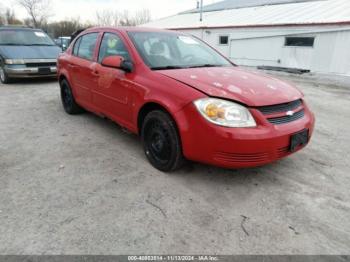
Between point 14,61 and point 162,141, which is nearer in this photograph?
point 162,141

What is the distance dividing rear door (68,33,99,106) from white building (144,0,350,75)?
9879 millimetres

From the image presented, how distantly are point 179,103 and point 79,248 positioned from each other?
154 centimetres

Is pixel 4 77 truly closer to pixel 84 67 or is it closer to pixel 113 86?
pixel 84 67

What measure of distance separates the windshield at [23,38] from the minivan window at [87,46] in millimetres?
5376

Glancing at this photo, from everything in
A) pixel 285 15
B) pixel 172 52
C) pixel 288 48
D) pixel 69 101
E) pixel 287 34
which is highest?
pixel 285 15

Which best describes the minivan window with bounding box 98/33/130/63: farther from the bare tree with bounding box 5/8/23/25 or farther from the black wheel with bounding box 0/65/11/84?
the bare tree with bounding box 5/8/23/25

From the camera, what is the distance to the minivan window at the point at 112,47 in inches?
136

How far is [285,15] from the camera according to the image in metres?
13.2

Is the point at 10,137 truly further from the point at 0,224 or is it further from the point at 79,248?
the point at 79,248

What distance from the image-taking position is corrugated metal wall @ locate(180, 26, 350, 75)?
34.4 ft

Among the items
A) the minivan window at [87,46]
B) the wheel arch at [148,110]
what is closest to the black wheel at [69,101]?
the minivan window at [87,46]

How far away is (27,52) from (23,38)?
3.12 feet

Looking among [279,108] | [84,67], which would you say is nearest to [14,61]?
[84,67]

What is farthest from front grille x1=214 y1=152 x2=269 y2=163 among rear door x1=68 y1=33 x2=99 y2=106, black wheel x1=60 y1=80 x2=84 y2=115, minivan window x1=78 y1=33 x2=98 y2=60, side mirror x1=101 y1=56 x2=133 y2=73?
black wheel x1=60 y1=80 x2=84 y2=115
